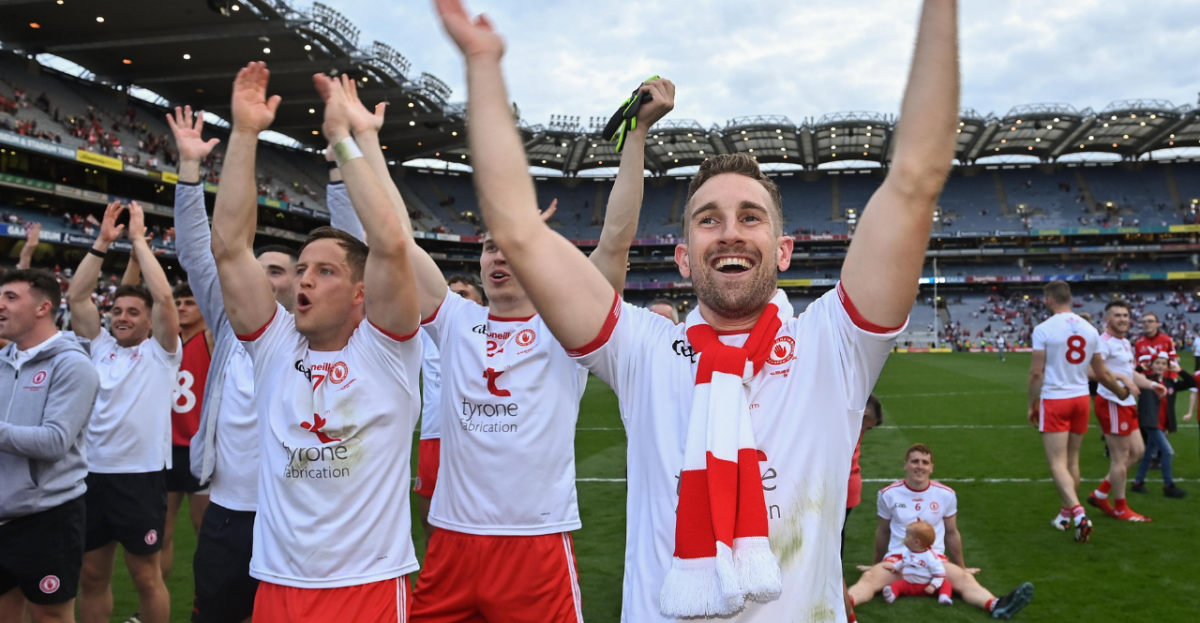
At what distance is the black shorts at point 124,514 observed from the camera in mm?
4684

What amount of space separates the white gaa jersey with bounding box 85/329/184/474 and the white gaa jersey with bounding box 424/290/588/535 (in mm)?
2684

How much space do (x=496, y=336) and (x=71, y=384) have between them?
2462mm

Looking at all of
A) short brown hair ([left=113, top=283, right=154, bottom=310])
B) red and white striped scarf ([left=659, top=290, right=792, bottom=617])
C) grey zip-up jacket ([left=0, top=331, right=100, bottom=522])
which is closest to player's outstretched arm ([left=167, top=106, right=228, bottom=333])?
grey zip-up jacket ([left=0, top=331, right=100, bottom=522])

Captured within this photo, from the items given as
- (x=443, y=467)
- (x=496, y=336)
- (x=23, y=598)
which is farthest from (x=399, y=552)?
(x=23, y=598)

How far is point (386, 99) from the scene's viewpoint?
39812 mm

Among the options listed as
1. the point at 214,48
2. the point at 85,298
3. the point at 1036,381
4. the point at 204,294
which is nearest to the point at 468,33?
the point at 204,294

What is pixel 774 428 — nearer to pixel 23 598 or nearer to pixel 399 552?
pixel 399 552

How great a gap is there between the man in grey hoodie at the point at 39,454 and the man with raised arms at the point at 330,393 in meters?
1.77

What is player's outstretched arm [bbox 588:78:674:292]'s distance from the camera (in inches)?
106

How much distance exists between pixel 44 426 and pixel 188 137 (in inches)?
70.4

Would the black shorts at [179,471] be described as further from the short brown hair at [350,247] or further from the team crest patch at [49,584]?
the short brown hair at [350,247]

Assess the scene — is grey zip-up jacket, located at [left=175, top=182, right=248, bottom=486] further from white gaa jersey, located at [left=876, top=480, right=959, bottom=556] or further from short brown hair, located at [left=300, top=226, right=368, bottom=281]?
white gaa jersey, located at [left=876, top=480, right=959, bottom=556]

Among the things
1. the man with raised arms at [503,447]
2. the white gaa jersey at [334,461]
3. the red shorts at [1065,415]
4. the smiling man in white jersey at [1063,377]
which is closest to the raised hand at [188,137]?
the man with raised arms at [503,447]

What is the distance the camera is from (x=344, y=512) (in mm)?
2801
